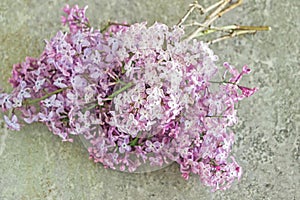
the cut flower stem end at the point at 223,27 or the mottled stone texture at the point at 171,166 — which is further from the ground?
the cut flower stem end at the point at 223,27

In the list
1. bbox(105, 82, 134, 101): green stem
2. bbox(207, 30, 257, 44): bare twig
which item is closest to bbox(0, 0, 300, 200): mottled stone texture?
bbox(207, 30, 257, 44): bare twig

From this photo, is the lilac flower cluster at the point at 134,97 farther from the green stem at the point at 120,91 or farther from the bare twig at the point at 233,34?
the bare twig at the point at 233,34

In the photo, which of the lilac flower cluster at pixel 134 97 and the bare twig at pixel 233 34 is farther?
the bare twig at pixel 233 34

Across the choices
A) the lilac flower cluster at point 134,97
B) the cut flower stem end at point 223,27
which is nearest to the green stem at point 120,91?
the lilac flower cluster at point 134,97

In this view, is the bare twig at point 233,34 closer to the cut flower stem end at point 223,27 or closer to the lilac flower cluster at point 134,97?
the cut flower stem end at point 223,27

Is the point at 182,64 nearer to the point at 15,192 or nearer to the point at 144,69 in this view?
the point at 144,69
